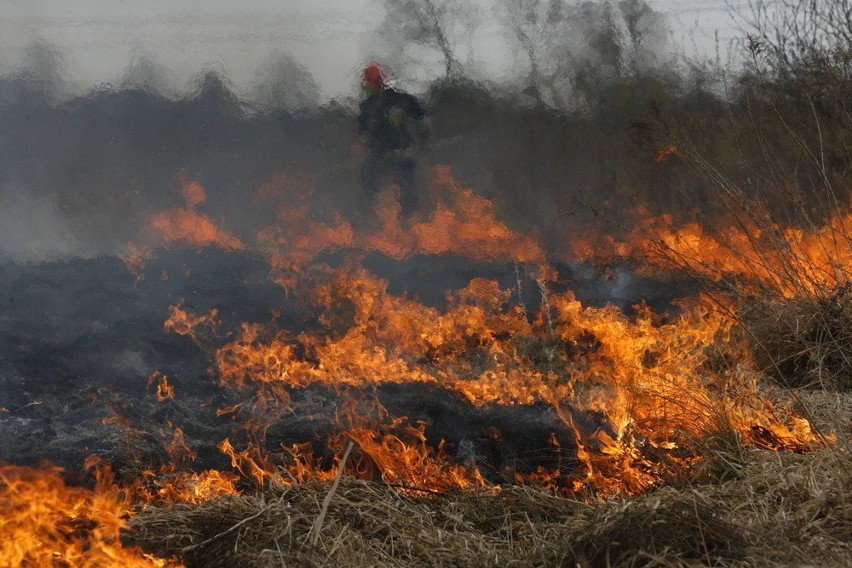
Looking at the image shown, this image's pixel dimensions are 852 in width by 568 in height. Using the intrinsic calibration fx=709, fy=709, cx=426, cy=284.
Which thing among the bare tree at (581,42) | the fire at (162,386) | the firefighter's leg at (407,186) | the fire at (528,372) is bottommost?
the fire at (162,386)

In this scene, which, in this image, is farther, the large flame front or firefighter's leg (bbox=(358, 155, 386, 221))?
firefighter's leg (bbox=(358, 155, 386, 221))

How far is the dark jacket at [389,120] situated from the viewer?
25.6 feet

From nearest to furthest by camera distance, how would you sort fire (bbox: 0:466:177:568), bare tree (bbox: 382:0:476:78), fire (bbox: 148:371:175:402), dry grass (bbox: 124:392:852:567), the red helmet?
dry grass (bbox: 124:392:852:567), fire (bbox: 0:466:177:568), fire (bbox: 148:371:175:402), the red helmet, bare tree (bbox: 382:0:476:78)

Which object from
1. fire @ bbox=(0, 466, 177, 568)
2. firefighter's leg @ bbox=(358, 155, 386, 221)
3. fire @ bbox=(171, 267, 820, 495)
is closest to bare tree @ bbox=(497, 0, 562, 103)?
firefighter's leg @ bbox=(358, 155, 386, 221)

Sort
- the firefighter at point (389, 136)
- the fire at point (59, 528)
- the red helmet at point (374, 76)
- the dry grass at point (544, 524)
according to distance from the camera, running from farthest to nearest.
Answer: the firefighter at point (389, 136), the red helmet at point (374, 76), the fire at point (59, 528), the dry grass at point (544, 524)

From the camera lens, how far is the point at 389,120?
310 inches

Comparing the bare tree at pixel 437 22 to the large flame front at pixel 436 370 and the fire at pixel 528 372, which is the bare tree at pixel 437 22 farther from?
the fire at pixel 528 372

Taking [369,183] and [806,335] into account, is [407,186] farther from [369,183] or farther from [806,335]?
[806,335]

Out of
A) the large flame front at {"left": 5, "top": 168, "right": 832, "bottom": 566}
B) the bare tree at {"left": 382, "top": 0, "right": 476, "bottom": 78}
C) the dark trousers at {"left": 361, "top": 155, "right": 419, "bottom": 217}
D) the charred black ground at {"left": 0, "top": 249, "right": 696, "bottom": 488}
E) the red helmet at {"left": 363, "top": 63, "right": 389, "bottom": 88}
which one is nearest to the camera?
the large flame front at {"left": 5, "top": 168, "right": 832, "bottom": 566}

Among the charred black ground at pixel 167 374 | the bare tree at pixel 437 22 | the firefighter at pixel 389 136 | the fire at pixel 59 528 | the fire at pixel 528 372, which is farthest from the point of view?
the bare tree at pixel 437 22

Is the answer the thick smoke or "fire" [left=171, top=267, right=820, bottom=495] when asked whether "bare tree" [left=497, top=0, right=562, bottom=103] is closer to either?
the thick smoke

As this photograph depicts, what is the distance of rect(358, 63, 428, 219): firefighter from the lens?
25.5 ft

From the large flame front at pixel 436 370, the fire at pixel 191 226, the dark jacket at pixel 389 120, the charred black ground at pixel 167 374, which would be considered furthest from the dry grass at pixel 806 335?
the fire at pixel 191 226

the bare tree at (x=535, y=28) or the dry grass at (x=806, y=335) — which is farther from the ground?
the bare tree at (x=535, y=28)
